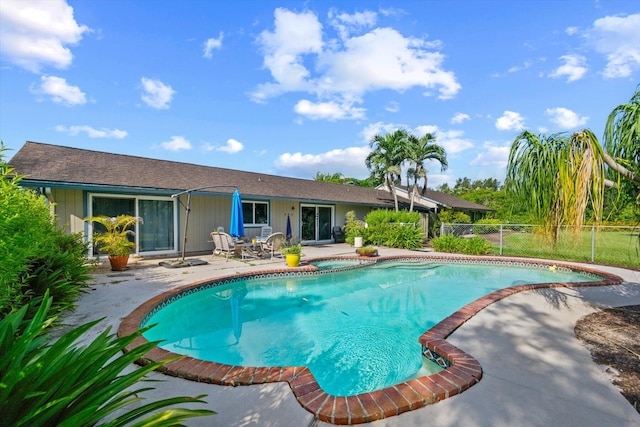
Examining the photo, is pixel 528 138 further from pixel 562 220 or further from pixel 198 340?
pixel 198 340

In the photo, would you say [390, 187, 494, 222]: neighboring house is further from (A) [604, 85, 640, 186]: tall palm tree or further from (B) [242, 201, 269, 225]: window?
(A) [604, 85, 640, 186]: tall palm tree

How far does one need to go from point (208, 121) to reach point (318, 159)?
97.8ft

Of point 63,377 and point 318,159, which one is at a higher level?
point 318,159

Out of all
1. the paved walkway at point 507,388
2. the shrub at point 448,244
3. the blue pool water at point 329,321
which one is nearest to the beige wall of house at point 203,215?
the blue pool water at point 329,321

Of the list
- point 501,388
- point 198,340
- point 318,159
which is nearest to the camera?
point 501,388

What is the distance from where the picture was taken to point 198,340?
191 inches

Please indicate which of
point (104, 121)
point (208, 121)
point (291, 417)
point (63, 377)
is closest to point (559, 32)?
point (291, 417)

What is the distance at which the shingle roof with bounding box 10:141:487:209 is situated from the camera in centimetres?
946

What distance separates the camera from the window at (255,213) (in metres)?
14.6

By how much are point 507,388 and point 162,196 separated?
12.2 metres

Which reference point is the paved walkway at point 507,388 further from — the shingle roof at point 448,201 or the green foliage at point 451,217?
the shingle roof at point 448,201

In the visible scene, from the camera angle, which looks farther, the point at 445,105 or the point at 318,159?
the point at 318,159

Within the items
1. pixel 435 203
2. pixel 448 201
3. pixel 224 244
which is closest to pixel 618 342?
pixel 224 244

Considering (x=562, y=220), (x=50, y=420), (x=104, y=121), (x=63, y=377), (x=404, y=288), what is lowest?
(x=404, y=288)
